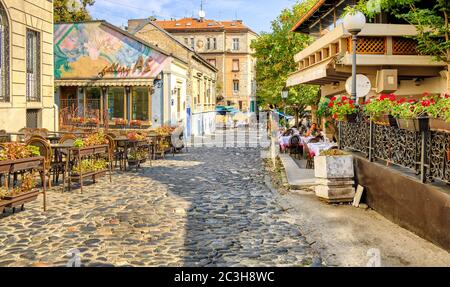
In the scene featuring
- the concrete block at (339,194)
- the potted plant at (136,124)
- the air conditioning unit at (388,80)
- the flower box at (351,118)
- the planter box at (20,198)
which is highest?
the air conditioning unit at (388,80)

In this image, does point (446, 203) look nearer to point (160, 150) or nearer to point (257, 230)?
point (257, 230)

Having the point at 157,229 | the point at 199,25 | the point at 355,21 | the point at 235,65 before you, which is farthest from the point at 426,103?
the point at 199,25

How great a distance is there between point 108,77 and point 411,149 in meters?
22.1

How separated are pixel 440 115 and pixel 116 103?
22.7 meters

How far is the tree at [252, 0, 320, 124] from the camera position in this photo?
35.2 m

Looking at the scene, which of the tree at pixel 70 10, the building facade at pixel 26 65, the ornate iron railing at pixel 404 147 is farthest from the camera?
the tree at pixel 70 10

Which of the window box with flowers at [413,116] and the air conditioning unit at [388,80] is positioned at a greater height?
the air conditioning unit at [388,80]

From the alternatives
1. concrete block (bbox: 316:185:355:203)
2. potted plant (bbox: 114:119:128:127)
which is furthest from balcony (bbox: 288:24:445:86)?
potted plant (bbox: 114:119:128:127)

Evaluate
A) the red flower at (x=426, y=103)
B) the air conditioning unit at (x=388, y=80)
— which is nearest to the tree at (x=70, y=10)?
the air conditioning unit at (x=388, y=80)

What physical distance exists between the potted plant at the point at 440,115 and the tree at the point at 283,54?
2752cm

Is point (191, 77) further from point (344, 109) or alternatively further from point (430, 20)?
point (344, 109)

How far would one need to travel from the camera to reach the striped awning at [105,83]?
83.6 ft

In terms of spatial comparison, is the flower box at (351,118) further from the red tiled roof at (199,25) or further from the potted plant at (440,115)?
the red tiled roof at (199,25)

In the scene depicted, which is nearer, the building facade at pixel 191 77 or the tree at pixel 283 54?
the building facade at pixel 191 77
